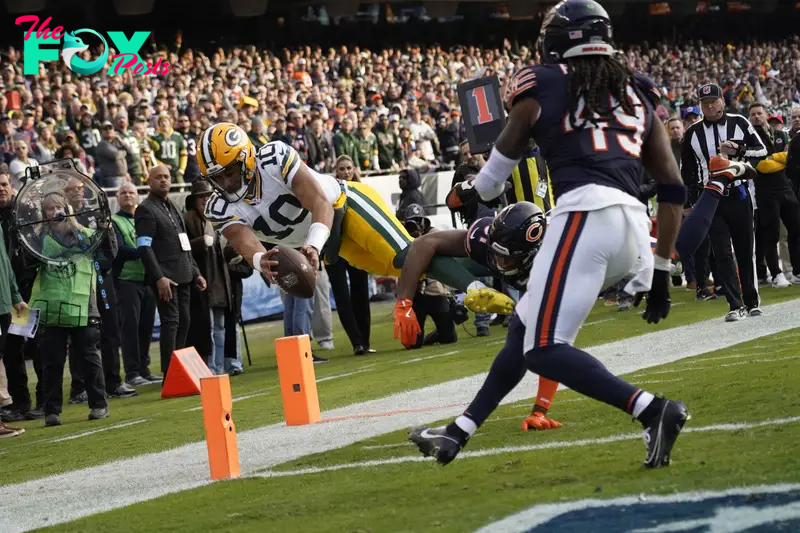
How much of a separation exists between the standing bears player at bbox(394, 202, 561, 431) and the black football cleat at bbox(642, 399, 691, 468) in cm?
76

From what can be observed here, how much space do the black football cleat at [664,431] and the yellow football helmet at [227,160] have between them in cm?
361

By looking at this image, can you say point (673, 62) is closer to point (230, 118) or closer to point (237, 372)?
point (230, 118)

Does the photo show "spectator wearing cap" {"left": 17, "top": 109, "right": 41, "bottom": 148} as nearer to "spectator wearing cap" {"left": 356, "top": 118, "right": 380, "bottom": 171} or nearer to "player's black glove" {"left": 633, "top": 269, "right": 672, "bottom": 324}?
"spectator wearing cap" {"left": 356, "top": 118, "right": 380, "bottom": 171}

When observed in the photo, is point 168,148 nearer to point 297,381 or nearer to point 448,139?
point 448,139

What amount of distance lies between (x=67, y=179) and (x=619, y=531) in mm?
7049

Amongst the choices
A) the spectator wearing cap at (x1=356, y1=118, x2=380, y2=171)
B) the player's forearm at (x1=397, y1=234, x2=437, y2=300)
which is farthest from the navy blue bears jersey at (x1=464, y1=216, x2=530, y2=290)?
the spectator wearing cap at (x1=356, y1=118, x2=380, y2=171)

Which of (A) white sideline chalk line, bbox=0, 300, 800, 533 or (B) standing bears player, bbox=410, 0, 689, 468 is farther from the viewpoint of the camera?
(A) white sideline chalk line, bbox=0, 300, 800, 533

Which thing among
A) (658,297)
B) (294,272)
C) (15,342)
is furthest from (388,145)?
(658,297)

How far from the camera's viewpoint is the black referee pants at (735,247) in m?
10.8

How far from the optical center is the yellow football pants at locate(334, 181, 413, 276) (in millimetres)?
7762

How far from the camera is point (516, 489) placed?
15.0 ft

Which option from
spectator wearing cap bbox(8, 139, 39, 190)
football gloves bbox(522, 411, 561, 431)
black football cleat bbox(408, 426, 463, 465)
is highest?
spectator wearing cap bbox(8, 139, 39, 190)

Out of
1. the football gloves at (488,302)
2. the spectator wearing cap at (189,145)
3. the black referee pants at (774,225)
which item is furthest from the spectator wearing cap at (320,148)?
the football gloves at (488,302)

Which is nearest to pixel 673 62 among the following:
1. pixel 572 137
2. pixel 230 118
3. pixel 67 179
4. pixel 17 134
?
pixel 230 118
